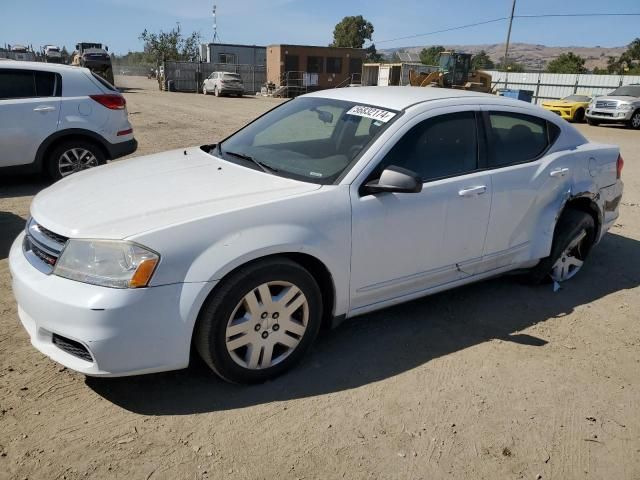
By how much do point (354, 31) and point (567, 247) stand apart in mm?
95164

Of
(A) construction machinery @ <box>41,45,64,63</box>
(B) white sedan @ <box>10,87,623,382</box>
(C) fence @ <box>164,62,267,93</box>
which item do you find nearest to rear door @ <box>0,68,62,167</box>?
(B) white sedan @ <box>10,87,623,382</box>

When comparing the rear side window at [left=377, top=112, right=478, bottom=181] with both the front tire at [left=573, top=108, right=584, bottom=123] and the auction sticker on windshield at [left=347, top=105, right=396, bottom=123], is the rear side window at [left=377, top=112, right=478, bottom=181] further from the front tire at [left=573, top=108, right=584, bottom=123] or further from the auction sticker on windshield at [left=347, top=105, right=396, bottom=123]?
the front tire at [left=573, top=108, right=584, bottom=123]

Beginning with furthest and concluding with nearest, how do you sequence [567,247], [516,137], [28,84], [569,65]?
[569,65] → [28,84] → [567,247] → [516,137]


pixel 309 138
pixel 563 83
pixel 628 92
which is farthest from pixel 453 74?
pixel 309 138

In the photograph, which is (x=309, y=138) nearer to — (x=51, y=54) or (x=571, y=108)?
(x=571, y=108)

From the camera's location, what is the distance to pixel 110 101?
7.18m

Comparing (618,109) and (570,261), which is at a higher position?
(618,109)

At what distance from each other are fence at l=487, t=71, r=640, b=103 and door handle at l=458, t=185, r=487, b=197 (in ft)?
104

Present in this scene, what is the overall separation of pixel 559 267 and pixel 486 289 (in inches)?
26.2

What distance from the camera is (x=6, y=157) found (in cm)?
665

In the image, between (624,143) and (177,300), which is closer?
(177,300)

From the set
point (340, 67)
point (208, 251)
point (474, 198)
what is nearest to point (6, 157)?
point (208, 251)

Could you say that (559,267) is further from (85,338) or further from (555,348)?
(85,338)

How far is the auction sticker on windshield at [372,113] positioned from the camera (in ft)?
11.2
